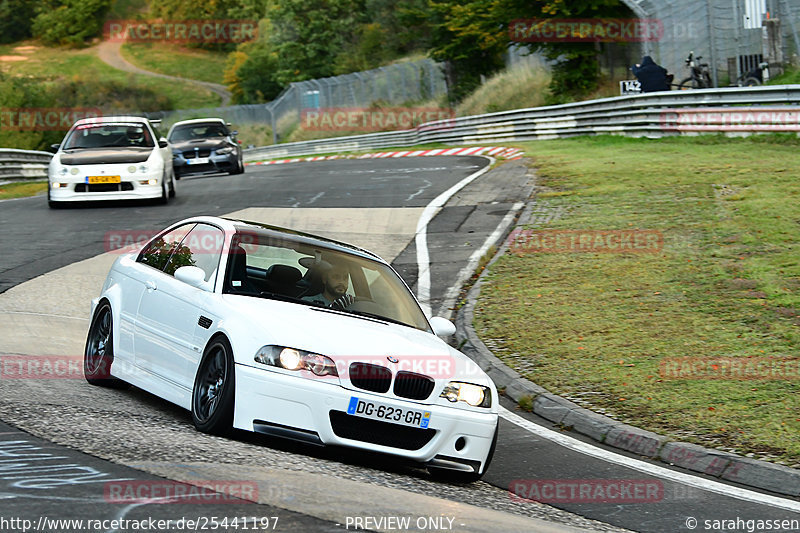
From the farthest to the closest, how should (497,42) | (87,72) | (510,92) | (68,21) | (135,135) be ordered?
(68,21), (87,72), (497,42), (510,92), (135,135)

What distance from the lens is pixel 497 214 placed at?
1850 centimetres

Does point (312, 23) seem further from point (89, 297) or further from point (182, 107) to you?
point (89, 297)

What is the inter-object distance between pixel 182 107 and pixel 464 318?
109 meters

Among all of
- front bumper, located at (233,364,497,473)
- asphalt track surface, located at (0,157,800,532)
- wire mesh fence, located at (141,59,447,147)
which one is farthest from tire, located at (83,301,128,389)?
wire mesh fence, located at (141,59,447,147)

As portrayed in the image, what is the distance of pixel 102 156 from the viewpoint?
67.0 ft

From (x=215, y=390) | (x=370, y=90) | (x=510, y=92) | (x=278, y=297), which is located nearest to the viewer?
(x=215, y=390)

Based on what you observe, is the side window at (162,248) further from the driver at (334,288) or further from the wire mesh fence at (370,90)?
the wire mesh fence at (370,90)

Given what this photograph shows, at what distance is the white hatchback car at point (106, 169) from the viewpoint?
20.4 metres

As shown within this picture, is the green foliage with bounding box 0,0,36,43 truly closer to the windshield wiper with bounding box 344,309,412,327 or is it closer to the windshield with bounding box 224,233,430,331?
the windshield with bounding box 224,233,430,331

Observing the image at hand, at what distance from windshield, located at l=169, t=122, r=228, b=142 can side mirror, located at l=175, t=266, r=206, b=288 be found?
22435 millimetres

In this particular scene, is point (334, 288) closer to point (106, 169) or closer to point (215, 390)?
point (215, 390)

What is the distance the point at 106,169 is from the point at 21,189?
34.4 ft

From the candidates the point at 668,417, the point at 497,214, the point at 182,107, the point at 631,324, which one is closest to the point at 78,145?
the point at 497,214

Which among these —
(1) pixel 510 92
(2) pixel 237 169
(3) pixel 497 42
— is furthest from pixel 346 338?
(3) pixel 497 42
